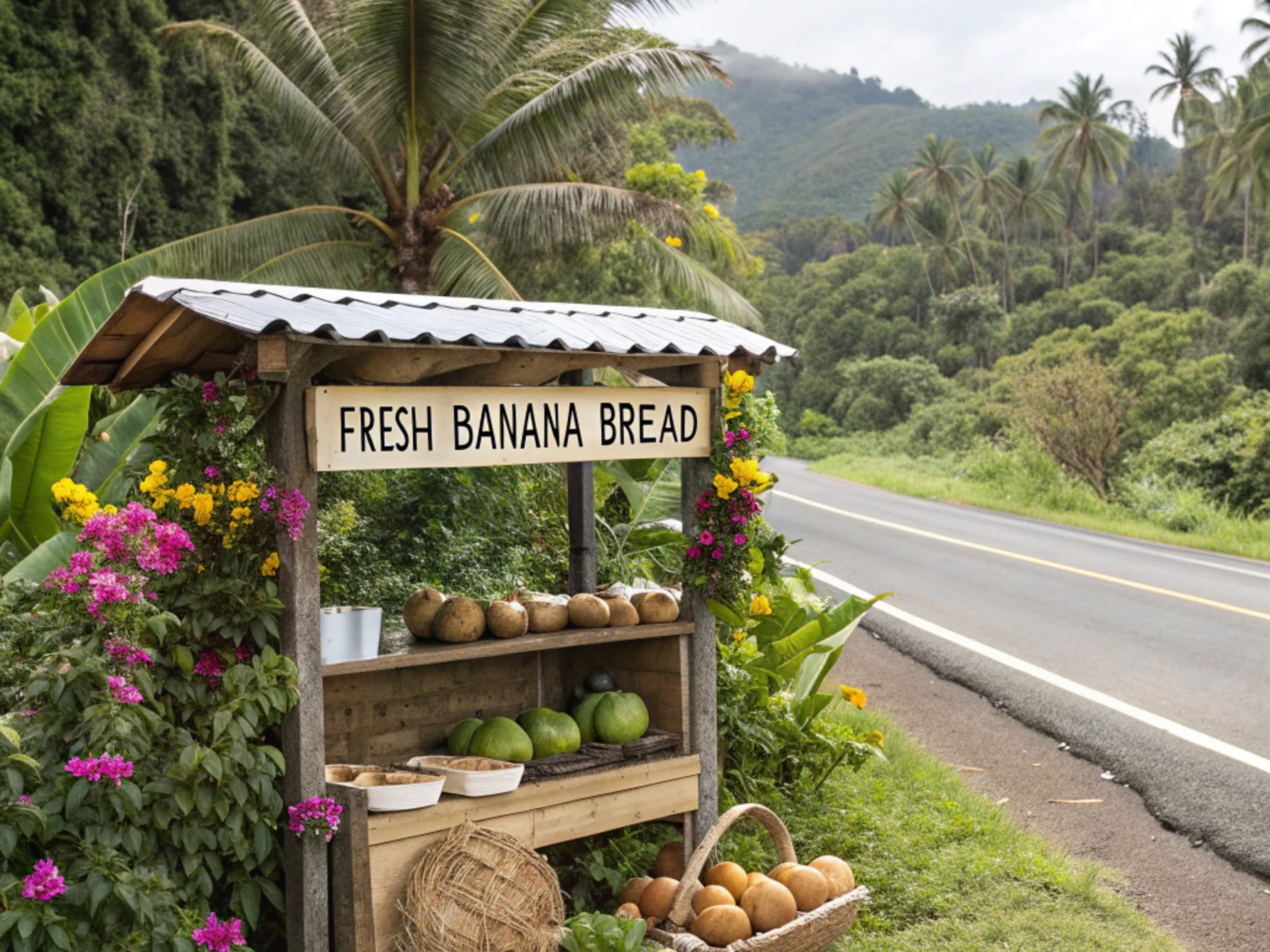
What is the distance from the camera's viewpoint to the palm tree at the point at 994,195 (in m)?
55.6

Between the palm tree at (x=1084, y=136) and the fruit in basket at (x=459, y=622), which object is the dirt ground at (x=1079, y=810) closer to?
the fruit in basket at (x=459, y=622)

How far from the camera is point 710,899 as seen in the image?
4277 millimetres

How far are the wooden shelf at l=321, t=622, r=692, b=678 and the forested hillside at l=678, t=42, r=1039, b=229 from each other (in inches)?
3198

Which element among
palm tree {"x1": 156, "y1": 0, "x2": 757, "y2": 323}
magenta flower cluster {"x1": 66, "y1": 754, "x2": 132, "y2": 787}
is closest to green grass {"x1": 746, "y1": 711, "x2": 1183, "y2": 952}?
magenta flower cluster {"x1": 66, "y1": 754, "x2": 132, "y2": 787}

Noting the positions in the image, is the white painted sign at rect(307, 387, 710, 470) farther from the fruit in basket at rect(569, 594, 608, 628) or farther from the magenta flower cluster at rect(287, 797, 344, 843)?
the magenta flower cluster at rect(287, 797, 344, 843)

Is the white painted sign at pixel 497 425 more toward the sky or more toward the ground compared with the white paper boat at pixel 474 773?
more toward the sky

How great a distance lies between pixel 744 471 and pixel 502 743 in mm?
1436

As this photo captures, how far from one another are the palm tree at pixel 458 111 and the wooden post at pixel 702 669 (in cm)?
703

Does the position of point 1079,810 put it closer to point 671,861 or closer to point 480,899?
point 671,861

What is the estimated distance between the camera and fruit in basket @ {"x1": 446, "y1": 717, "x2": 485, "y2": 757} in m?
4.48

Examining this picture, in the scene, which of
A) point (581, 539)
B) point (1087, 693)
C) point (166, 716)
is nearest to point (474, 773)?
point (166, 716)

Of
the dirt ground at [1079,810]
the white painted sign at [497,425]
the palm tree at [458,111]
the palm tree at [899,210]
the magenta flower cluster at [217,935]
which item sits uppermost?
the palm tree at [899,210]

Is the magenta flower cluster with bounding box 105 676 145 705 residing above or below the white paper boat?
above

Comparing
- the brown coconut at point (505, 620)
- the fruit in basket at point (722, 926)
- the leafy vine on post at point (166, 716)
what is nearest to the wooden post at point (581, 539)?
the brown coconut at point (505, 620)
